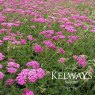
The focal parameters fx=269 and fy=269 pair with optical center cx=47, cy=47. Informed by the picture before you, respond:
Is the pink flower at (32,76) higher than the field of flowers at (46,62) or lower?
higher

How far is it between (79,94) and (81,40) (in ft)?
6.32

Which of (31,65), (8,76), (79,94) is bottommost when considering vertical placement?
(79,94)

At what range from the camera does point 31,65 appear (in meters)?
4.25

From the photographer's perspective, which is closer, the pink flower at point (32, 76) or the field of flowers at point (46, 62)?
the pink flower at point (32, 76)

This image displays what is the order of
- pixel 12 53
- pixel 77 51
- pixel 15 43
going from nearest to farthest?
pixel 15 43, pixel 12 53, pixel 77 51

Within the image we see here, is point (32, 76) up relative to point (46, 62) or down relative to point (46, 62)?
up

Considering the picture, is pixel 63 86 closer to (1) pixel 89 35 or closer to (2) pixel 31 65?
(2) pixel 31 65

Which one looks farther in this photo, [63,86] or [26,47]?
[26,47]

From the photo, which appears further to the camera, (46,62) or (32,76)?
(46,62)

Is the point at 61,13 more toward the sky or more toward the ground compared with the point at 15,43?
more toward the ground

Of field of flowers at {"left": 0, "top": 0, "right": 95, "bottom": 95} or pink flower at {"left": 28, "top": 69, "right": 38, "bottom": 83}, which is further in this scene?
field of flowers at {"left": 0, "top": 0, "right": 95, "bottom": 95}

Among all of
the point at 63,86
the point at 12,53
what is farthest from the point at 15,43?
the point at 63,86

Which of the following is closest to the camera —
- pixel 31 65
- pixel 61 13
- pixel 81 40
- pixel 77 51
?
pixel 31 65

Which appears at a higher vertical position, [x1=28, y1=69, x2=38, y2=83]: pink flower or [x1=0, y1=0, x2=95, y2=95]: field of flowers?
[x1=28, y1=69, x2=38, y2=83]: pink flower
